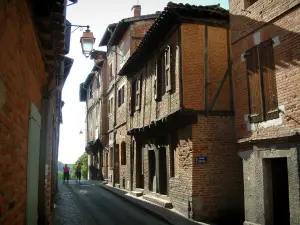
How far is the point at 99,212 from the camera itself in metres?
12.4

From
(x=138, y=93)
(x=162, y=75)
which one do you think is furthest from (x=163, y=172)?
(x=138, y=93)

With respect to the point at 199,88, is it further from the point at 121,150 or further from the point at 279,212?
the point at 121,150

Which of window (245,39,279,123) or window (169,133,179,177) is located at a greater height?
window (245,39,279,123)

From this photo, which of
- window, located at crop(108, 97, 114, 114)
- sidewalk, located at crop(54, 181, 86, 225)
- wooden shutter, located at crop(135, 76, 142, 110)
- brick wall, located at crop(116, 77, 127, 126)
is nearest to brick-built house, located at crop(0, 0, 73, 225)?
sidewalk, located at crop(54, 181, 86, 225)

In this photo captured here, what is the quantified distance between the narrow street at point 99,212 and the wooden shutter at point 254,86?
4536 mm

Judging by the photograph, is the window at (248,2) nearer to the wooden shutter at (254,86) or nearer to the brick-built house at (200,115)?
the wooden shutter at (254,86)

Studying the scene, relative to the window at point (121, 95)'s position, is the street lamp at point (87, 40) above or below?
below

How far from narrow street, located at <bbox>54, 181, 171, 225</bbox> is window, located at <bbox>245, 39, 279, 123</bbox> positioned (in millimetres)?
4694

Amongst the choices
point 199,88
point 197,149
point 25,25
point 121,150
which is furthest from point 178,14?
point 121,150

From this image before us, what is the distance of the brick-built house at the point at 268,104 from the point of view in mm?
7297

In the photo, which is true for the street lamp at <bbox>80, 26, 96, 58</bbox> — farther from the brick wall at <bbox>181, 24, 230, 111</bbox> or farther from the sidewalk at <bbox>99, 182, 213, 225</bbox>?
the sidewalk at <bbox>99, 182, 213, 225</bbox>

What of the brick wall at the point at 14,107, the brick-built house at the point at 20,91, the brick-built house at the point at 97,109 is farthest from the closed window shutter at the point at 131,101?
A: the brick wall at the point at 14,107

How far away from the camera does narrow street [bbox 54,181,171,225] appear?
1062 cm

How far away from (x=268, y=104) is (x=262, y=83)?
0.63 metres
